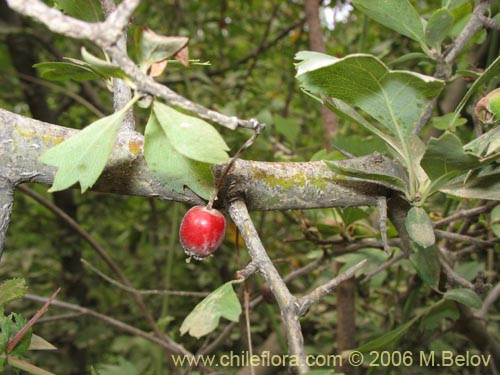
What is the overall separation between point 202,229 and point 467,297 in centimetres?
68

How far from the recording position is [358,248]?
49.9 inches

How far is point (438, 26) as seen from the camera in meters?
0.82

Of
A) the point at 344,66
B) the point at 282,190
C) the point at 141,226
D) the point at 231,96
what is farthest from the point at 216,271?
the point at 344,66

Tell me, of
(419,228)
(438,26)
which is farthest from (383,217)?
(438,26)

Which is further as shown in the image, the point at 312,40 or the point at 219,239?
the point at 312,40

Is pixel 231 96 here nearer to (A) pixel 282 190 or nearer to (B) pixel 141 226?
(B) pixel 141 226

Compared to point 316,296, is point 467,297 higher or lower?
lower

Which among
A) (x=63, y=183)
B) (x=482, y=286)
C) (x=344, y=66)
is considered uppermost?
(x=344, y=66)

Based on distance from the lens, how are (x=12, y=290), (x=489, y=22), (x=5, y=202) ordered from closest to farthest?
(x=5, y=202)
(x=12, y=290)
(x=489, y=22)

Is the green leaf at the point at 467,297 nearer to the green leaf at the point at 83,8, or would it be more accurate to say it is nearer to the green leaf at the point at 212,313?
the green leaf at the point at 212,313

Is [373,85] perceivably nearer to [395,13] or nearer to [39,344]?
[395,13]

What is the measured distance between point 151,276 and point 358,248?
2.13m

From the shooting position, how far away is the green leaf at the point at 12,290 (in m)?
0.73

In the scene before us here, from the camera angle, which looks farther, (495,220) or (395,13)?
(495,220)
